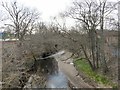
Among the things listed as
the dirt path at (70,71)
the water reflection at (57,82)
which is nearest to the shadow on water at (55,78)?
the water reflection at (57,82)

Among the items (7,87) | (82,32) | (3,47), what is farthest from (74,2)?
(7,87)

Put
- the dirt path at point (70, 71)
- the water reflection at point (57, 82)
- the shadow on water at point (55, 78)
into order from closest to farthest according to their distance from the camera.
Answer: the dirt path at point (70, 71), the water reflection at point (57, 82), the shadow on water at point (55, 78)

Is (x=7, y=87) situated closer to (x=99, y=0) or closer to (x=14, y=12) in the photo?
(x=99, y=0)

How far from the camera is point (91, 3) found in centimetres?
1530

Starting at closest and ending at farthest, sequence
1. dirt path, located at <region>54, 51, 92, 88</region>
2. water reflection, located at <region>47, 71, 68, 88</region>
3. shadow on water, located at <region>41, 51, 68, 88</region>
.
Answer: dirt path, located at <region>54, 51, 92, 88</region>, water reflection, located at <region>47, 71, 68, 88</region>, shadow on water, located at <region>41, 51, 68, 88</region>

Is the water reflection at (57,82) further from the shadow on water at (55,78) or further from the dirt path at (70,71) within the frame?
the dirt path at (70,71)

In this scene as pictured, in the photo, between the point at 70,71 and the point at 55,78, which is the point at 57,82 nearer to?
the point at 55,78

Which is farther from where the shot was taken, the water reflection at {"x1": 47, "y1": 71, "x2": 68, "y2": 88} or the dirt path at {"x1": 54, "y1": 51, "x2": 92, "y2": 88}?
the water reflection at {"x1": 47, "y1": 71, "x2": 68, "y2": 88}

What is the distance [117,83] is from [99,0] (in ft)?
22.4

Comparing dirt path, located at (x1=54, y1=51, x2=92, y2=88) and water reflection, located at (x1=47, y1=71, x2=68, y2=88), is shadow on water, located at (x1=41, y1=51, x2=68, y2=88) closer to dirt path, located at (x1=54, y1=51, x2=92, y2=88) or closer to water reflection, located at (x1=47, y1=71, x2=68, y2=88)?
water reflection, located at (x1=47, y1=71, x2=68, y2=88)

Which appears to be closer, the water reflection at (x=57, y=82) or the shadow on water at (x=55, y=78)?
the water reflection at (x=57, y=82)

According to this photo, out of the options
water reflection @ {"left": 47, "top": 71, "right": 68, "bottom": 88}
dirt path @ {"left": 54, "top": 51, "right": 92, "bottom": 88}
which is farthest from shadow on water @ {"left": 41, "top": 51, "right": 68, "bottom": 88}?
dirt path @ {"left": 54, "top": 51, "right": 92, "bottom": 88}

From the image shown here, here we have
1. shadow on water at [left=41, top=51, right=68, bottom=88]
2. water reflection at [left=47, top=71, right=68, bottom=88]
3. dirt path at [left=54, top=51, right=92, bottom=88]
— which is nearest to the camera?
dirt path at [left=54, top=51, right=92, bottom=88]

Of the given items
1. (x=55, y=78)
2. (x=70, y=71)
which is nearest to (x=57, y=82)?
(x=55, y=78)
